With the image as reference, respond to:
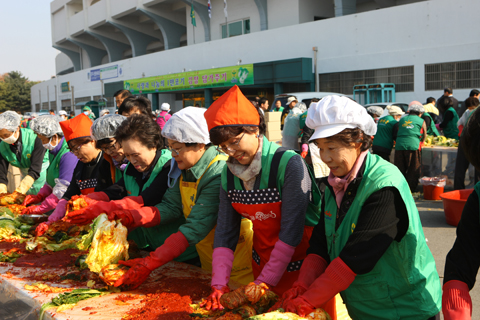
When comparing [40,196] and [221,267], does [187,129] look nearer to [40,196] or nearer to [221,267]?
[221,267]

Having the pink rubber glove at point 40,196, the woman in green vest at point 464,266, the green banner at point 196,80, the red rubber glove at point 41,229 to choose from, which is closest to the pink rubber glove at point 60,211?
the red rubber glove at point 41,229

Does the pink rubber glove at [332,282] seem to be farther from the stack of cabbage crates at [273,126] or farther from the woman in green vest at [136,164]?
the stack of cabbage crates at [273,126]

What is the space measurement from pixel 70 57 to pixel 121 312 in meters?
49.3

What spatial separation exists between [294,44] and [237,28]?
22.4 feet

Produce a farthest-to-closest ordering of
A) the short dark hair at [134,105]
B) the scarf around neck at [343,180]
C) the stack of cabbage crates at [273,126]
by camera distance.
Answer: the stack of cabbage crates at [273,126]
the short dark hair at [134,105]
the scarf around neck at [343,180]

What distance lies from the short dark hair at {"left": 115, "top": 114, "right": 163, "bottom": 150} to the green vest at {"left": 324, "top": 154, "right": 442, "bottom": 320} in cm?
148

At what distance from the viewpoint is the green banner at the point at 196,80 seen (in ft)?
71.4

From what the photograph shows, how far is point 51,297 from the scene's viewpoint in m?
2.27

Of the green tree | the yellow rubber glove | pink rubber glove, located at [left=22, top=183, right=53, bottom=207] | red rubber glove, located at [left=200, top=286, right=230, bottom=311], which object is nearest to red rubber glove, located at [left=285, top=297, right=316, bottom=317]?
red rubber glove, located at [left=200, top=286, right=230, bottom=311]

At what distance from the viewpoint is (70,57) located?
4625cm

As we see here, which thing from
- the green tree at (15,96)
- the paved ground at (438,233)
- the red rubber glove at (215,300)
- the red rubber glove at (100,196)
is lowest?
the paved ground at (438,233)

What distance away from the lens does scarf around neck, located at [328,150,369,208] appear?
176 cm

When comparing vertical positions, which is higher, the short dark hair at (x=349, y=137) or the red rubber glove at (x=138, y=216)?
the short dark hair at (x=349, y=137)

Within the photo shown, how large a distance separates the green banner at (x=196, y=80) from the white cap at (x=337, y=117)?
65.3ft
